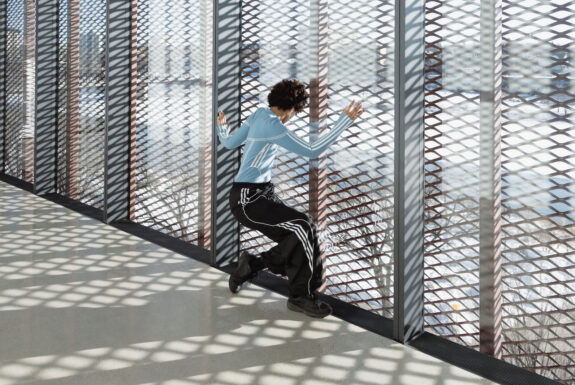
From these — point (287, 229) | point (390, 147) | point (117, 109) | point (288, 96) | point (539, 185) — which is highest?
point (117, 109)

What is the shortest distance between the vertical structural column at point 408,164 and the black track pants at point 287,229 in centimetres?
45

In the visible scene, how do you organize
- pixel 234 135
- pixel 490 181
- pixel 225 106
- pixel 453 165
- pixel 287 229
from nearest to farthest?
pixel 490 181 → pixel 453 165 → pixel 287 229 → pixel 234 135 → pixel 225 106

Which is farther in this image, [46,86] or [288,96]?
[46,86]

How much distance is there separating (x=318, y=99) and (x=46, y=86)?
397cm

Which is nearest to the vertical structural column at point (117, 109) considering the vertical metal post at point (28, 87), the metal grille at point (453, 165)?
the vertical metal post at point (28, 87)

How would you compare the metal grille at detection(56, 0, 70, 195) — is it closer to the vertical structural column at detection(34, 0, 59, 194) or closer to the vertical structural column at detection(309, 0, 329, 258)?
the vertical structural column at detection(34, 0, 59, 194)

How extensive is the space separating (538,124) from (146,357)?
5.98ft

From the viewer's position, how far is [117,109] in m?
4.79

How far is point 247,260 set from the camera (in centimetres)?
310

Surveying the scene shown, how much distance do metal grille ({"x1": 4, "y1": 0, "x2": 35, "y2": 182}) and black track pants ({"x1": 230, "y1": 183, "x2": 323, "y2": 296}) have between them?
5.11m

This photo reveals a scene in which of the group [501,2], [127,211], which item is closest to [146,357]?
[501,2]

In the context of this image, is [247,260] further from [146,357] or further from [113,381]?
[113,381]

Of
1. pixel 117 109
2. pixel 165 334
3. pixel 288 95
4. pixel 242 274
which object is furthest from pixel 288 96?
pixel 117 109

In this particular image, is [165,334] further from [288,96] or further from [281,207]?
[288,96]
